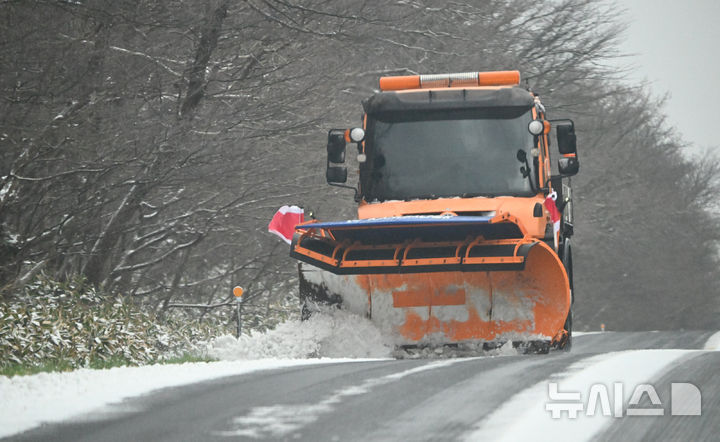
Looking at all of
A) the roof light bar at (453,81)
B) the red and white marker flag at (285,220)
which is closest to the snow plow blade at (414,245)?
the red and white marker flag at (285,220)

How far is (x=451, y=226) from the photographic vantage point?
10031 mm

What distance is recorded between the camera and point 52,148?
493 inches

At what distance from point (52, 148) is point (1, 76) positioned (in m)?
1.25

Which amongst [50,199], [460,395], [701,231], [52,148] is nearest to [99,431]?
[460,395]

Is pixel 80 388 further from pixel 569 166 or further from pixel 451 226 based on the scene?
pixel 569 166

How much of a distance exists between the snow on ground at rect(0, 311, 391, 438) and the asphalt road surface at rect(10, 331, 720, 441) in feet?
0.72

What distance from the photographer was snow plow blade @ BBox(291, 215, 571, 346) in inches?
393

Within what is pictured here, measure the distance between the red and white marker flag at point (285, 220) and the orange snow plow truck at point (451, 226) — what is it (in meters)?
0.55

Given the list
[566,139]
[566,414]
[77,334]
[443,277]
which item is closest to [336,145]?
[443,277]

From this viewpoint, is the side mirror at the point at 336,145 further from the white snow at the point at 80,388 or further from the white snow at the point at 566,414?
the white snow at the point at 566,414

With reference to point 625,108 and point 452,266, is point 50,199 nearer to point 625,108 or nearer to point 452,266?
point 452,266

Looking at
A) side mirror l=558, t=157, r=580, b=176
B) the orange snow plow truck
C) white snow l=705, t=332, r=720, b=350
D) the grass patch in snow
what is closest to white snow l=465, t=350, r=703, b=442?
the orange snow plow truck

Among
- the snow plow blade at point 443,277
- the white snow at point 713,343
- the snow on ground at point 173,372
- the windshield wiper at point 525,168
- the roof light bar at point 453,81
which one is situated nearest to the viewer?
the snow on ground at point 173,372

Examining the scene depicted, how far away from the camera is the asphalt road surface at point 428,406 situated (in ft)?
17.6
